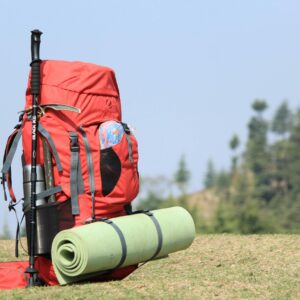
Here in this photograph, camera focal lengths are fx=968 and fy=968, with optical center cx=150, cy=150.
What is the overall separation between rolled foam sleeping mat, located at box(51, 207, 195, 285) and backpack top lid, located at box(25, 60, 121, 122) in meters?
1.12

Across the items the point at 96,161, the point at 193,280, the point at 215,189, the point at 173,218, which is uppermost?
the point at 96,161

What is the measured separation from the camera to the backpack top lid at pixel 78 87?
959 centimetres

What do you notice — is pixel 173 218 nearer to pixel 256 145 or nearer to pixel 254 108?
pixel 256 145

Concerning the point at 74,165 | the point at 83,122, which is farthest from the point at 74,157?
the point at 83,122

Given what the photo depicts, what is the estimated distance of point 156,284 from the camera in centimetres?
A: 930

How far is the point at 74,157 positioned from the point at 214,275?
87.6 inches

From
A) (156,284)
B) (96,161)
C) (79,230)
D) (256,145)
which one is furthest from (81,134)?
(256,145)

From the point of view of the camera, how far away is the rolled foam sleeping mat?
8.89 metres

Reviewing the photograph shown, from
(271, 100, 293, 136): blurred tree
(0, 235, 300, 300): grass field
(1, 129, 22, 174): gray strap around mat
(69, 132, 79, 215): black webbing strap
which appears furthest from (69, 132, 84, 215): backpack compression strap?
(271, 100, 293, 136): blurred tree

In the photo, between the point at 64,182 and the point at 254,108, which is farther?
the point at 254,108

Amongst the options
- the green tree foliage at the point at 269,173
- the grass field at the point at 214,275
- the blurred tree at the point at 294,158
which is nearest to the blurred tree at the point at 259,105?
the green tree foliage at the point at 269,173

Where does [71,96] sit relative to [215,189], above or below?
above

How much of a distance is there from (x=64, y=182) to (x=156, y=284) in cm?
133

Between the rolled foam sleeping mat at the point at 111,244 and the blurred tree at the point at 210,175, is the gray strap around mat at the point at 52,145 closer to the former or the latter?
the rolled foam sleeping mat at the point at 111,244
